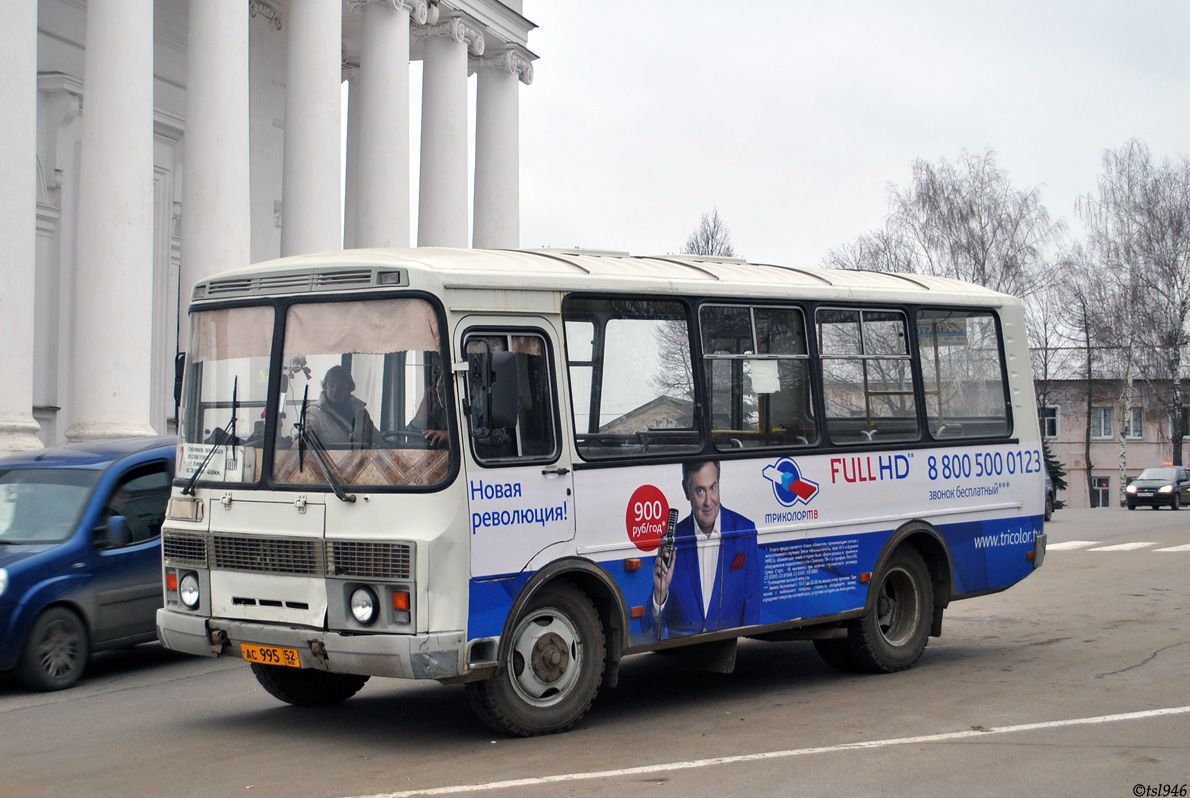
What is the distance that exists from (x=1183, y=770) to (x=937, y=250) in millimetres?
50416

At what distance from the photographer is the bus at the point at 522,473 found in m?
7.25

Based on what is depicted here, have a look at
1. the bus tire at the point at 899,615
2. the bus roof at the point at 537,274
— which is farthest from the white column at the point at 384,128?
the bus tire at the point at 899,615

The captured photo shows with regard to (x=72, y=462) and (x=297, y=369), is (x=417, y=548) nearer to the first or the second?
(x=297, y=369)

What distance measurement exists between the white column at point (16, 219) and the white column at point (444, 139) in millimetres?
10976

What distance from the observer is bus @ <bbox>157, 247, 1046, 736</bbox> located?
7250 mm

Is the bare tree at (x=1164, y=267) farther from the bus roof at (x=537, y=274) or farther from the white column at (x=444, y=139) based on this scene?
the bus roof at (x=537, y=274)


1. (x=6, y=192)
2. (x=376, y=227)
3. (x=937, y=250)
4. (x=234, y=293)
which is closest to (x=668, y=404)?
(x=234, y=293)

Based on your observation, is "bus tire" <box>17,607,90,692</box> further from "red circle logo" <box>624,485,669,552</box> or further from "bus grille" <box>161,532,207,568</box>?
"red circle logo" <box>624,485,669,552</box>

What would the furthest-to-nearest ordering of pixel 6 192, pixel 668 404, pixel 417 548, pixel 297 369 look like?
pixel 6 192 → pixel 668 404 → pixel 297 369 → pixel 417 548

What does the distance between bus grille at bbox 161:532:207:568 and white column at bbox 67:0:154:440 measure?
11056mm

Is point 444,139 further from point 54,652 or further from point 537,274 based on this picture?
point 537,274

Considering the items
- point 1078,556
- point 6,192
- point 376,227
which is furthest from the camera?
point 376,227

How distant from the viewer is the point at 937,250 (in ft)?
181

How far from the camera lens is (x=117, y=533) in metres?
10.5
